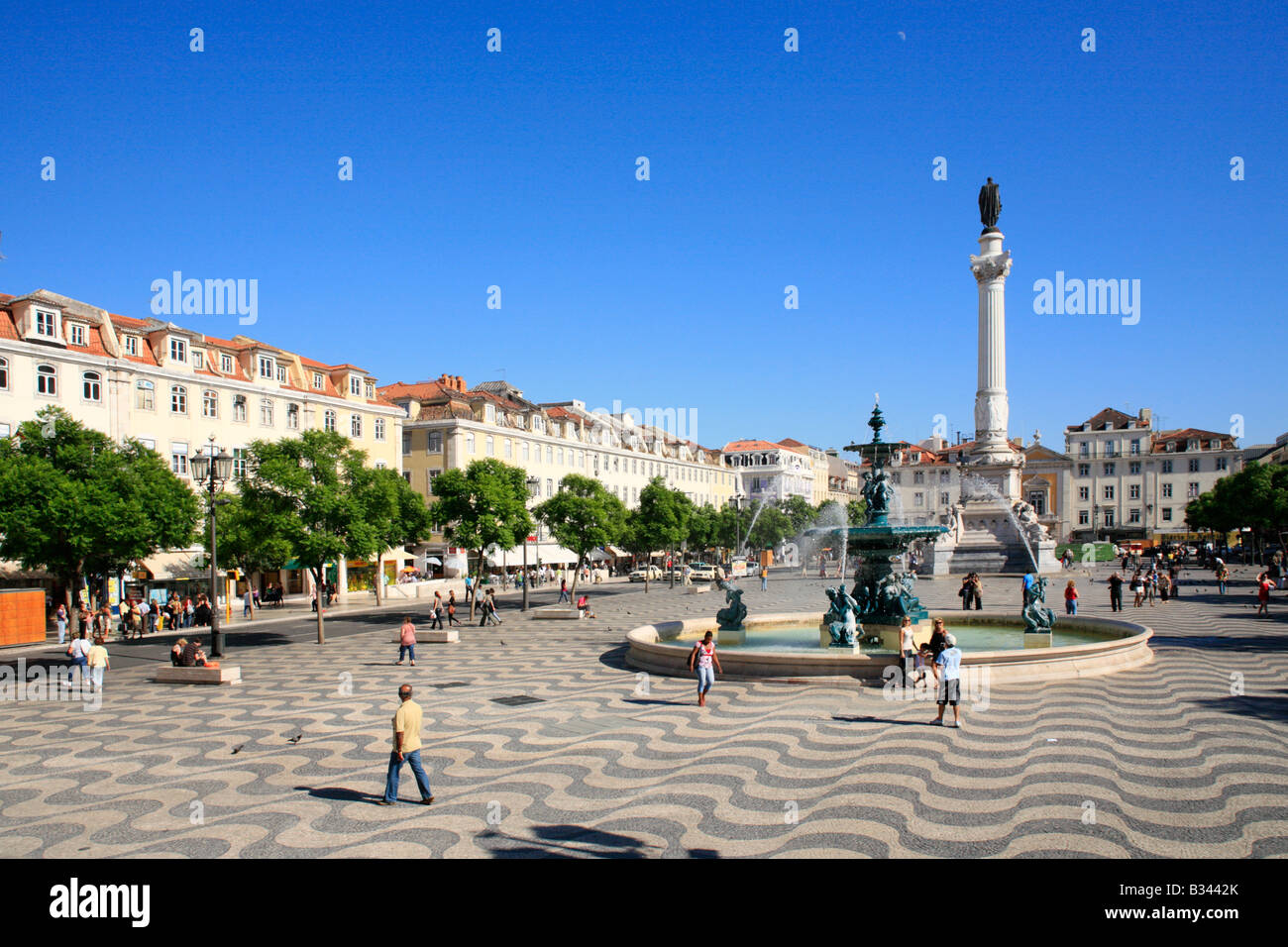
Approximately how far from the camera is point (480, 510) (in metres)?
34.5

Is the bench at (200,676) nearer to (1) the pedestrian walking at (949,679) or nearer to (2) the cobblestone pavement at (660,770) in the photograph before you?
(2) the cobblestone pavement at (660,770)

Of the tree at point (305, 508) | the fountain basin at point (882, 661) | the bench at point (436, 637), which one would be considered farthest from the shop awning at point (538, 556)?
the fountain basin at point (882, 661)

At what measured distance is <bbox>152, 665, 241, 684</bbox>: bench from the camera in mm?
19281

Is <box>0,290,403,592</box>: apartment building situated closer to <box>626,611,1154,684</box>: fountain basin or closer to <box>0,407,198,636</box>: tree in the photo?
<box>0,407,198,636</box>: tree

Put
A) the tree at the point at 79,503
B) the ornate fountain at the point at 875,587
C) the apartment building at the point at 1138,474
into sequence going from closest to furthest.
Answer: the ornate fountain at the point at 875,587 < the tree at the point at 79,503 < the apartment building at the point at 1138,474

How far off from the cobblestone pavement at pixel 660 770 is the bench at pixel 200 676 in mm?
A: 560

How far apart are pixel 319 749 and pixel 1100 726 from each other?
37.9 ft

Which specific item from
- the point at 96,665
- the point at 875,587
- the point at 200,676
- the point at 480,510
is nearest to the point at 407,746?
the point at 96,665

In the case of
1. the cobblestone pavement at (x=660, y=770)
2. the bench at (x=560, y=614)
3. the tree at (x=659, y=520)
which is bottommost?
the bench at (x=560, y=614)

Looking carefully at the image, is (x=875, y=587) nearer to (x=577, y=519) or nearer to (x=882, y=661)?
(x=882, y=661)

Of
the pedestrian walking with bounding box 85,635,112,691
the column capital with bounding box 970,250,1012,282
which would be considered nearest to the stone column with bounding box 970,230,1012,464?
the column capital with bounding box 970,250,1012,282

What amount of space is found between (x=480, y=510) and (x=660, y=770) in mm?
24561

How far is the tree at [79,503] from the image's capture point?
27.7 metres

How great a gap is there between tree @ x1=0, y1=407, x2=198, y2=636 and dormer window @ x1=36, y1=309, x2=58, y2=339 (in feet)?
18.8
